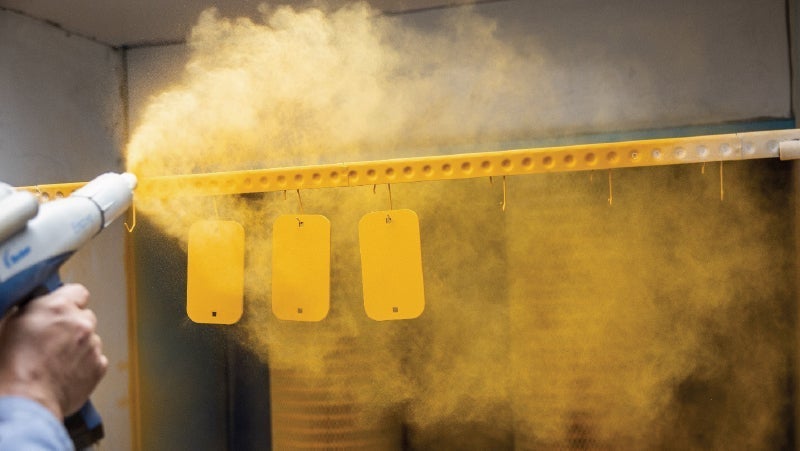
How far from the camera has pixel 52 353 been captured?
0.68 m

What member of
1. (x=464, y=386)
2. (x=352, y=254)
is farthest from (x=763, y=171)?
(x=352, y=254)

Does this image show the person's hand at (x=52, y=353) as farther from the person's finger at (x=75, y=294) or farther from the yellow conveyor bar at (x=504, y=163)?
the yellow conveyor bar at (x=504, y=163)

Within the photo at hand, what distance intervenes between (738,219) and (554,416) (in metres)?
0.72

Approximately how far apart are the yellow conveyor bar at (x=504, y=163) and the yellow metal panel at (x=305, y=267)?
84 millimetres

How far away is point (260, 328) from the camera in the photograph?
1719 millimetres

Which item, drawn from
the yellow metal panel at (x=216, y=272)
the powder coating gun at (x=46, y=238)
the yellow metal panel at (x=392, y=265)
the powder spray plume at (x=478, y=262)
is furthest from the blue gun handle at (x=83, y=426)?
the powder spray plume at (x=478, y=262)

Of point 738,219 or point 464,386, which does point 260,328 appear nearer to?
point 464,386

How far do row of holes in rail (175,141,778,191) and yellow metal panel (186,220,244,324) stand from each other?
9 centimetres

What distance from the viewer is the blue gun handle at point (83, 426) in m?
0.77

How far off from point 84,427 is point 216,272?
1.32 ft

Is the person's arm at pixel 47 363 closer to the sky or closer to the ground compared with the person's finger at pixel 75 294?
closer to the ground

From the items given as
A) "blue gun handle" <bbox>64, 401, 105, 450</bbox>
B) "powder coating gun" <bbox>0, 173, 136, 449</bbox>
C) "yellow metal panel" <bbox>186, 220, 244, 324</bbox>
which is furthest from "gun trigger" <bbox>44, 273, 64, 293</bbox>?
"yellow metal panel" <bbox>186, 220, 244, 324</bbox>

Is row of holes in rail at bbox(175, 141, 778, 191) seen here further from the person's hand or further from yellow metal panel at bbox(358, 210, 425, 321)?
the person's hand

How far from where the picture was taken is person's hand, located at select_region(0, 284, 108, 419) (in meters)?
0.65
